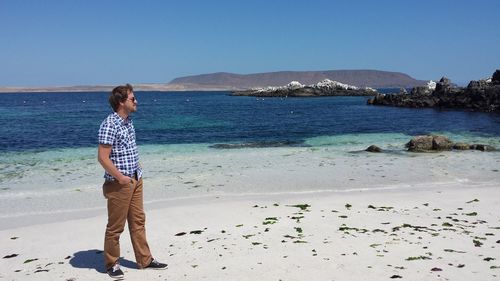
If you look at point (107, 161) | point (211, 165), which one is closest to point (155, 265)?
point (107, 161)

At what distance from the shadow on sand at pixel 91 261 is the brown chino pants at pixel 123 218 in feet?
1.14

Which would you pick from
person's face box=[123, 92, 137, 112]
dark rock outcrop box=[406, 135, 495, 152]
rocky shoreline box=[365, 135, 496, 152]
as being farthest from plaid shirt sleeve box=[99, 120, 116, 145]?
dark rock outcrop box=[406, 135, 495, 152]

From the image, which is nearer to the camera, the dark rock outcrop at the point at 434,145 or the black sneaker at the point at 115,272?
the black sneaker at the point at 115,272

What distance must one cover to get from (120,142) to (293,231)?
347cm

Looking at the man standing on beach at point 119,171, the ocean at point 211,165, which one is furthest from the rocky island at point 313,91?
the man standing on beach at point 119,171

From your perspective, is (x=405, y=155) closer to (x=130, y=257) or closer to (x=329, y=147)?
(x=329, y=147)

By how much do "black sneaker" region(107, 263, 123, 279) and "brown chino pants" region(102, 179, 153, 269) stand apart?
0.05 m

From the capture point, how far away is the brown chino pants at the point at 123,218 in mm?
5445

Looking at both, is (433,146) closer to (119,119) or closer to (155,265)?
(155,265)

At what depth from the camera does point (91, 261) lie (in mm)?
6367

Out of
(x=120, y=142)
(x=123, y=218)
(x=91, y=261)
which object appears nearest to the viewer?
(x=120, y=142)

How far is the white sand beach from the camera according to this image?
580 cm

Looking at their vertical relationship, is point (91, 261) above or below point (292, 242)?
below

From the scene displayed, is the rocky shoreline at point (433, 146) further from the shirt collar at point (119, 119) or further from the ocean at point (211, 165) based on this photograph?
the shirt collar at point (119, 119)
